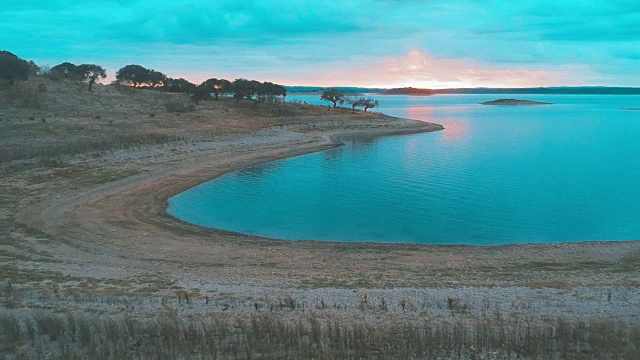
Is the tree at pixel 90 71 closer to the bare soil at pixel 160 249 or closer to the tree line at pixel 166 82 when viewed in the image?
the tree line at pixel 166 82

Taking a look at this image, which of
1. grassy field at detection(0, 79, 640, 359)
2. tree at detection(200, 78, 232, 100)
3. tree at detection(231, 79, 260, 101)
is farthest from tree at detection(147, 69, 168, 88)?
grassy field at detection(0, 79, 640, 359)

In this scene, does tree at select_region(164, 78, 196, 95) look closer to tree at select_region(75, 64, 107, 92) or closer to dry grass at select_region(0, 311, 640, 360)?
tree at select_region(75, 64, 107, 92)

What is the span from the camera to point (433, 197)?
31562 millimetres

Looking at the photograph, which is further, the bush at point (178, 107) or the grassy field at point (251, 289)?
the bush at point (178, 107)

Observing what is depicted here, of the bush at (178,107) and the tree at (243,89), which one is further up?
the tree at (243,89)

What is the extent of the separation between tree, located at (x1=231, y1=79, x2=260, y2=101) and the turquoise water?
115ft

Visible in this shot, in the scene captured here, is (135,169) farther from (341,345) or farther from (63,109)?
(341,345)

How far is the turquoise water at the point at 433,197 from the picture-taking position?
24.5m

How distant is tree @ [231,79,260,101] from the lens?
85.7 m

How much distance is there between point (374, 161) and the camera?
4909cm

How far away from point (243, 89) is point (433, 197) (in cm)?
6081

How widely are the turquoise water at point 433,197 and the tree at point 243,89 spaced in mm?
34967

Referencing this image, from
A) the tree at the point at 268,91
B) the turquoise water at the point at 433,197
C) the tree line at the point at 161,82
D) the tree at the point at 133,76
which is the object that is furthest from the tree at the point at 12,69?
the tree at the point at 133,76

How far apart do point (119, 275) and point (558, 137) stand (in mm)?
67358
